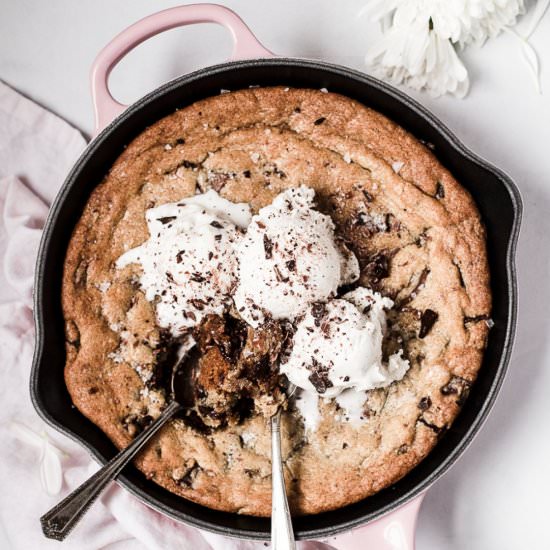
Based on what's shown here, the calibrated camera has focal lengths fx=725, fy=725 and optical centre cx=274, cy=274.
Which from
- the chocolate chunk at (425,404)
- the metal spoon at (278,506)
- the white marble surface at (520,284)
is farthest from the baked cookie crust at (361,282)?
the white marble surface at (520,284)

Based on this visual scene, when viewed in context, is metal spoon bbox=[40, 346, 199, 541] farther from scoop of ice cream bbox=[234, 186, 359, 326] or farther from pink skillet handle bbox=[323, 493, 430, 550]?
pink skillet handle bbox=[323, 493, 430, 550]

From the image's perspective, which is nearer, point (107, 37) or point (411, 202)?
point (411, 202)

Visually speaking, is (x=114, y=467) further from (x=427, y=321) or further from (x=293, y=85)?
(x=293, y=85)

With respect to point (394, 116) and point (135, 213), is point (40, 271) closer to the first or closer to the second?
point (135, 213)

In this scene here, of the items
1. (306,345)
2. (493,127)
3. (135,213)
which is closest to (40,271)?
(135,213)

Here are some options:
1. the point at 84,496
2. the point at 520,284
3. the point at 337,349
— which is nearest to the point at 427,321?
the point at 337,349

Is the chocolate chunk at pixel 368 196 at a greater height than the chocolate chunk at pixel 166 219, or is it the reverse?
the chocolate chunk at pixel 368 196

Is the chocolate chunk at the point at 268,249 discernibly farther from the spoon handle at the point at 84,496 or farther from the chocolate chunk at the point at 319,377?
the spoon handle at the point at 84,496

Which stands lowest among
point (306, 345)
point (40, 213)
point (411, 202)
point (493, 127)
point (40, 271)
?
point (306, 345)
